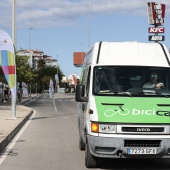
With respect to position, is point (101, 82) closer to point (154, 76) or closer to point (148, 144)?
point (154, 76)

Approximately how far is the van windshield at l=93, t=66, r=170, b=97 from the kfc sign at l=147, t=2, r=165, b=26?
36.1m

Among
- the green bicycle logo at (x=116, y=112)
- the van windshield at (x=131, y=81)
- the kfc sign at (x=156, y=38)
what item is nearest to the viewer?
the green bicycle logo at (x=116, y=112)

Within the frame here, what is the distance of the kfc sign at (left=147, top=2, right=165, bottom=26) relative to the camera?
1725 inches

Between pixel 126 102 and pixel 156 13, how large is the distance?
124 ft

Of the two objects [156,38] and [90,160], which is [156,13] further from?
[90,160]

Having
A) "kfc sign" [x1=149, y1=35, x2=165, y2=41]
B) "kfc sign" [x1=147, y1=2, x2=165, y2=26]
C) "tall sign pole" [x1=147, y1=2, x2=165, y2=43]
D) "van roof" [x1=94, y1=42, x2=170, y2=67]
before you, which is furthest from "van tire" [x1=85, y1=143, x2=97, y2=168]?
"kfc sign" [x1=147, y1=2, x2=165, y2=26]

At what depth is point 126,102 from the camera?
7.80 meters

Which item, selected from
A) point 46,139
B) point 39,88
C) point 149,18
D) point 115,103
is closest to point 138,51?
point 115,103

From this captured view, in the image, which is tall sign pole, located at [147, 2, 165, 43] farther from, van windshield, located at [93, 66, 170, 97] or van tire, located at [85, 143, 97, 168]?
van tire, located at [85, 143, 97, 168]

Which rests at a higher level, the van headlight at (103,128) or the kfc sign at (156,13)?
the kfc sign at (156,13)

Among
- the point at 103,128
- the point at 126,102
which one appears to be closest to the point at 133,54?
the point at 126,102

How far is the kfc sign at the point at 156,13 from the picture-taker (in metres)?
43.8

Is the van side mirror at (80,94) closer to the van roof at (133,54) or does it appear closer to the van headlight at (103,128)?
the van roof at (133,54)

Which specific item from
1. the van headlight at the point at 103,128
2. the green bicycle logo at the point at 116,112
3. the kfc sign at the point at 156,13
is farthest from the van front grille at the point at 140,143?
the kfc sign at the point at 156,13
